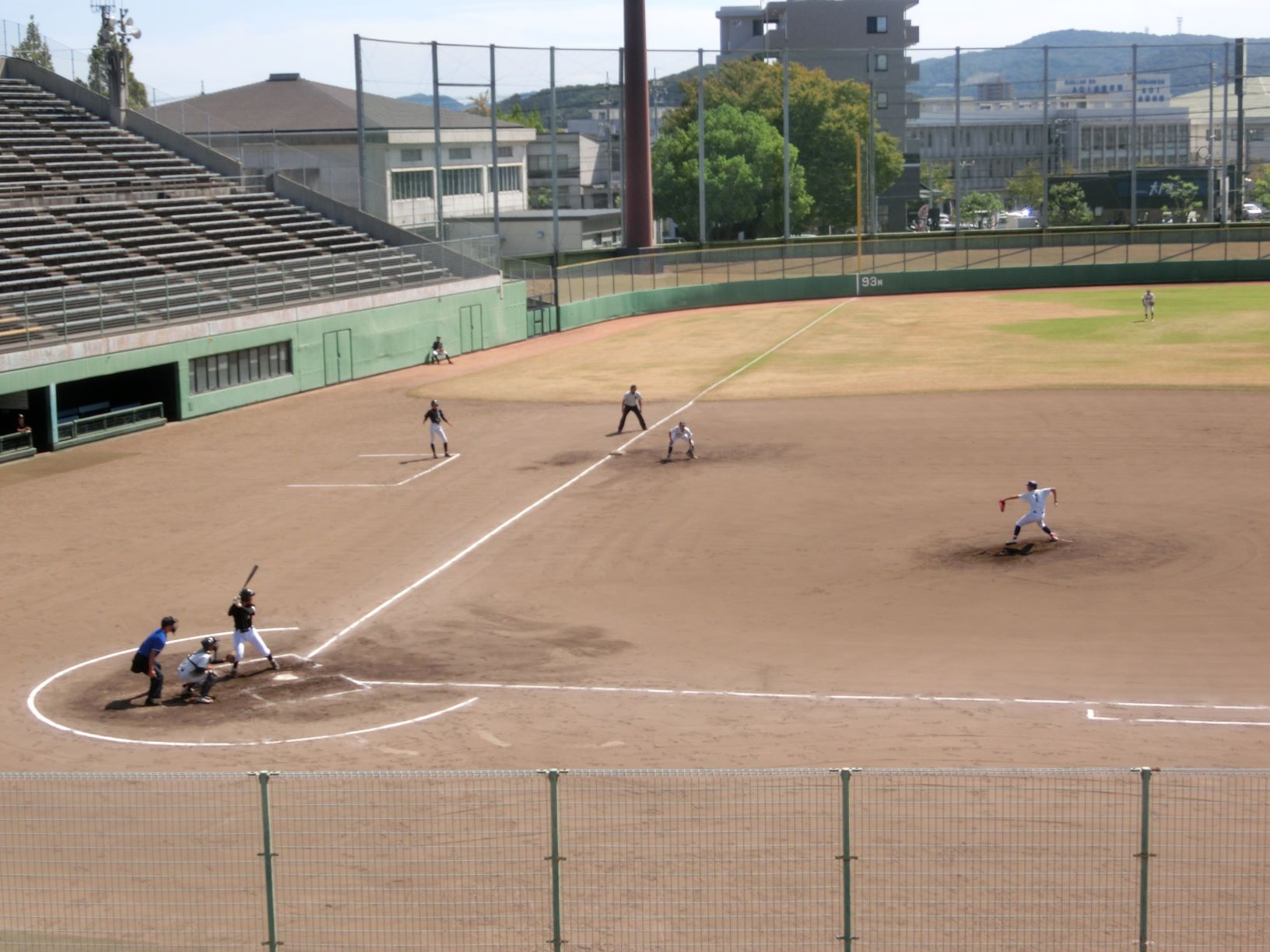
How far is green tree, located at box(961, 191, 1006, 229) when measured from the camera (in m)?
144

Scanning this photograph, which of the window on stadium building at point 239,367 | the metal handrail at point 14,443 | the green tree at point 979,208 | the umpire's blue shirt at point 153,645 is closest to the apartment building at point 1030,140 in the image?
the green tree at point 979,208

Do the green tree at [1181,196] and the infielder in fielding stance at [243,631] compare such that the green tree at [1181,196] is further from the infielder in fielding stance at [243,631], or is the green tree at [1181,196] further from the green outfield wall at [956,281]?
the infielder in fielding stance at [243,631]

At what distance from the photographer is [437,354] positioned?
57.0 metres

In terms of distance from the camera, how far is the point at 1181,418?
39.4 metres

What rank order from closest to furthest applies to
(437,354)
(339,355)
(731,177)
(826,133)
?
(339,355)
(437,354)
(731,177)
(826,133)

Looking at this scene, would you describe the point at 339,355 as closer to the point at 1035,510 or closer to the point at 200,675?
the point at 1035,510

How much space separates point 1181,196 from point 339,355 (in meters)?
76.8

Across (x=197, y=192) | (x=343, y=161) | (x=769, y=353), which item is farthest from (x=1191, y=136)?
(x=197, y=192)

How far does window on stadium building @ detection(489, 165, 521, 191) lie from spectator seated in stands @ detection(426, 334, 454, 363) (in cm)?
3748

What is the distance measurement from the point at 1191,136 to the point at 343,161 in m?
97.4

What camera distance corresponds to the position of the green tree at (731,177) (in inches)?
3959

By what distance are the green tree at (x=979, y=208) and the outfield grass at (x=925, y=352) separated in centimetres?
6984

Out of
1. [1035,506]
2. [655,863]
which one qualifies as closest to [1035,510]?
[1035,506]

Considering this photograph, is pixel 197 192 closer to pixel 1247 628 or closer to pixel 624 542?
pixel 624 542
